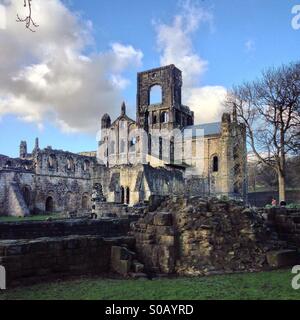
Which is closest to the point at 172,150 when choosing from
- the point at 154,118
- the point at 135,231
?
the point at 154,118

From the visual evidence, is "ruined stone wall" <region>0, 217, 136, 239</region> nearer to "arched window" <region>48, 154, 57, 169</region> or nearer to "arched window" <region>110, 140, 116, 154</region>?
"arched window" <region>48, 154, 57, 169</region>

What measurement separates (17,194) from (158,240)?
23.5 meters

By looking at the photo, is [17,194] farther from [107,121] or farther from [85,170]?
[107,121]

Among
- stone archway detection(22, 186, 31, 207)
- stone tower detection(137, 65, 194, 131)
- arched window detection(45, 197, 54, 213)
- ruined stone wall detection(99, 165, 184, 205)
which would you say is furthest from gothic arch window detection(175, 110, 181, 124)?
stone archway detection(22, 186, 31, 207)

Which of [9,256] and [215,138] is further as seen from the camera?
[215,138]

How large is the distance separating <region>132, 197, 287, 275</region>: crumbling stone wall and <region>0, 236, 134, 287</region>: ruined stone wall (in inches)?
42.7

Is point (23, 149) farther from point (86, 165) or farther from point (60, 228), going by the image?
point (60, 228)

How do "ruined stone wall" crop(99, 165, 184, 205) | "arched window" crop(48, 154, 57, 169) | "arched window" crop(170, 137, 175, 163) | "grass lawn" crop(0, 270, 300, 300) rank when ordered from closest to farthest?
"grass lawn" crop(0, 270, 300, 300)
"ruined stone wall" crop(99, 165, 184, 205)
"arched window" crop(48, 154, 57, 169)
"arched window" crop(170, 137, 175, 163)

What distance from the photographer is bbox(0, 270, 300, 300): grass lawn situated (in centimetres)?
646

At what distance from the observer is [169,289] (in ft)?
23.1

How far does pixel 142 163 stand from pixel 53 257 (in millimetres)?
27730

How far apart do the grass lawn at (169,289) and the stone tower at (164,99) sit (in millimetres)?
46490
